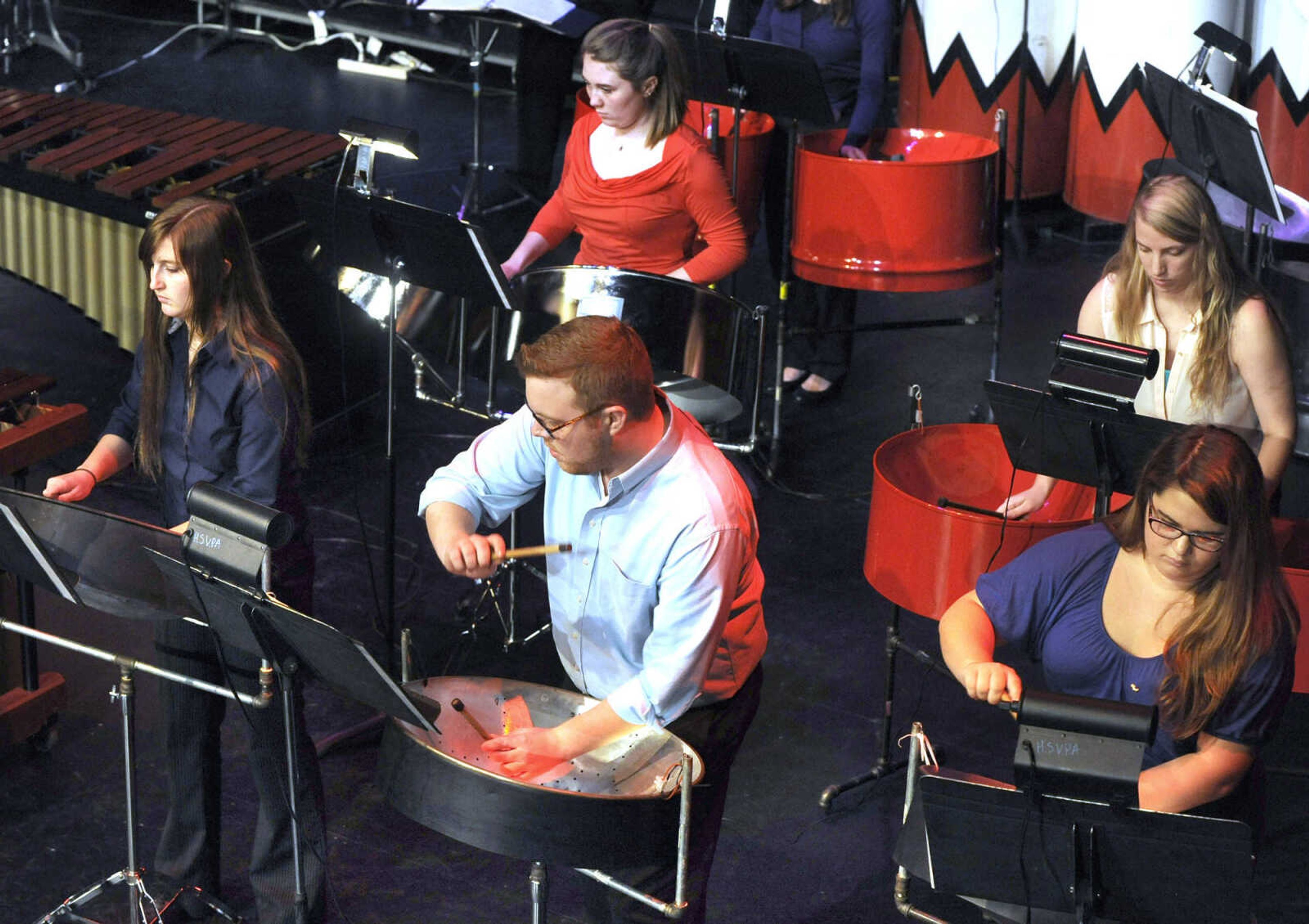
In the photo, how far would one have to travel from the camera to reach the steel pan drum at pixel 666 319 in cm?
324

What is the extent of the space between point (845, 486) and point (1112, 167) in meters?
2.41

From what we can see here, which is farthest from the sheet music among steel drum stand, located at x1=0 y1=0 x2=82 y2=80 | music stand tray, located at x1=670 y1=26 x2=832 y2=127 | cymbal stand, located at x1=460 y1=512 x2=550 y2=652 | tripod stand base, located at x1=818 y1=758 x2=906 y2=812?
steel drum stand, located at x1=0 y1=0 x2=82 y2=80

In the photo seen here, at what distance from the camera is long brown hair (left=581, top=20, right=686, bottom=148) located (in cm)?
353

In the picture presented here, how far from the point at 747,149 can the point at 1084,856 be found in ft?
9.96

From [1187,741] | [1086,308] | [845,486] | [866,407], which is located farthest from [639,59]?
[1187,741]

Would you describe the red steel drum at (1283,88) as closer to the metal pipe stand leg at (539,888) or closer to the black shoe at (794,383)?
the black shoe at (794,383)

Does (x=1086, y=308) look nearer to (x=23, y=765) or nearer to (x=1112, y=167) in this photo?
(x=23, y=765)

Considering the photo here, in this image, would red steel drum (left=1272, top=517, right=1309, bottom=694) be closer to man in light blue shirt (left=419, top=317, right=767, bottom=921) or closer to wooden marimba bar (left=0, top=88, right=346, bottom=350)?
man in light blue shirt (left=419, top=317, right=767, bottom=921)

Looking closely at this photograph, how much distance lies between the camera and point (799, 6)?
484 cm

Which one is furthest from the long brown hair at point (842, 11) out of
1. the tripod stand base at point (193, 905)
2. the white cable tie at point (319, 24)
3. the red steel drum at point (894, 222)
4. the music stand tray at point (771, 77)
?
the white cable tie at point (319, 24)

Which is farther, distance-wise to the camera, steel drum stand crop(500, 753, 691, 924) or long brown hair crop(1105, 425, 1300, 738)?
long brown hair crop(1105, 425, 1300, 738)

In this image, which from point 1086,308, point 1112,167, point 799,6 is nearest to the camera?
point 1086,308

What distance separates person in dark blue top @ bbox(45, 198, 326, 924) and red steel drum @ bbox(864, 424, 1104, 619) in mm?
995

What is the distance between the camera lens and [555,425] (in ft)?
7.06
